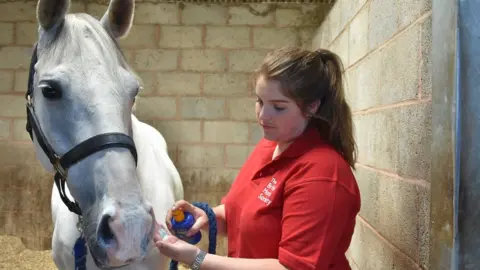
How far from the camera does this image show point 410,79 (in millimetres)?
1276

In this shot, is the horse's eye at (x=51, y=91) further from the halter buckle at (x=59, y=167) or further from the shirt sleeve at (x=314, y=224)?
the shirt sleeve at (x=314, y=224)

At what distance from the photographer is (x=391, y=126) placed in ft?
4.94

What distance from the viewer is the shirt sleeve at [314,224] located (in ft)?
3.32

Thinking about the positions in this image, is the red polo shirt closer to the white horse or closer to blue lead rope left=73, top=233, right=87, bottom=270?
the white horse

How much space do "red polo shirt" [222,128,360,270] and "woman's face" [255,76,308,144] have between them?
0.04 m

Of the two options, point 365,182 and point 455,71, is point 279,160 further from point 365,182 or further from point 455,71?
point 365,182

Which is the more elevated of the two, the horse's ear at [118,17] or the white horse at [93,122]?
the horse's ear at [118,17]

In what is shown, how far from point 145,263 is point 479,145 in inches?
41.6

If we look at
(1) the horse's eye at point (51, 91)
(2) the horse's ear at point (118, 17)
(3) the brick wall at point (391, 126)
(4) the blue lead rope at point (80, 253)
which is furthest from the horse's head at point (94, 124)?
(3) the brick wall at point (391, 126)

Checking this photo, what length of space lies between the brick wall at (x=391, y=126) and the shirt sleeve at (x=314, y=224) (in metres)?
0.26

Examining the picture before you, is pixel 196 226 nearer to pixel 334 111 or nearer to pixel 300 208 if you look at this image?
pixel 300 208

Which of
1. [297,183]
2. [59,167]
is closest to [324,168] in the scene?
[297,183]

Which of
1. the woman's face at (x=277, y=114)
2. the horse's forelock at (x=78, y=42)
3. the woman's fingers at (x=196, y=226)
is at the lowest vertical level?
Result: the woman's fingers at (x=196, y=226)

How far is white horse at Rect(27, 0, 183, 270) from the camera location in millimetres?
936
